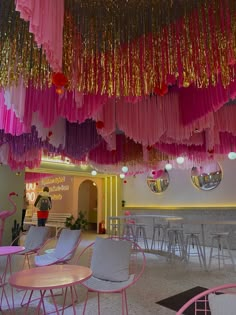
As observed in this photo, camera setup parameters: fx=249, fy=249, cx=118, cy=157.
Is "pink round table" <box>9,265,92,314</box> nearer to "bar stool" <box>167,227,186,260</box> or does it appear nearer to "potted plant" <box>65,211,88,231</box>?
"bar stool" <box>167,227,186,260</box>

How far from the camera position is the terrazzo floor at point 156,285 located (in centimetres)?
282

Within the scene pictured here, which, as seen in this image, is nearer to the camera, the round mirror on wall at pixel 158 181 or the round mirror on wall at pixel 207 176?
the round mirror on wall at pixel 207 176

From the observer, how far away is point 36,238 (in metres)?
4.12

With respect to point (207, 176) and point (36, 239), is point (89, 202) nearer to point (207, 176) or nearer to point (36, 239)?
point (207, 176)

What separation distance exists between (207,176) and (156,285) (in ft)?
16.0

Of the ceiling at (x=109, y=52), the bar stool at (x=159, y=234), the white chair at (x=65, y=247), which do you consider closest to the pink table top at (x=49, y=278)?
the white chair at (x=65, y=247)

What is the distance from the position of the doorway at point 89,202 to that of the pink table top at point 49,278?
11.0 m

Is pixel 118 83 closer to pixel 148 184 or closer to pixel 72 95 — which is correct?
pixel 72 95

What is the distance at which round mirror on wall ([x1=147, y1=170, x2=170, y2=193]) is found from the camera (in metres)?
8.98

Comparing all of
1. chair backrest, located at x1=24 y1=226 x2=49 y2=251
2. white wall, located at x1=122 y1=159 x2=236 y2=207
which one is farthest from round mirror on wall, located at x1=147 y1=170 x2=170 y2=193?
chair backrest, located at x1=24 y1=226 x2=49 y2=251

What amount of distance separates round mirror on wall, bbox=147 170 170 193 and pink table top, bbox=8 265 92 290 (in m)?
6.80

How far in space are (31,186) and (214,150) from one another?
39.0 ft

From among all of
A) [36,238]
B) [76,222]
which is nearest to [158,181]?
[76,222]

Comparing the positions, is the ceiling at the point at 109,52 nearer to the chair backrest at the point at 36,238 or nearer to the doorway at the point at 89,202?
the chair backrest at the point at 36,238
